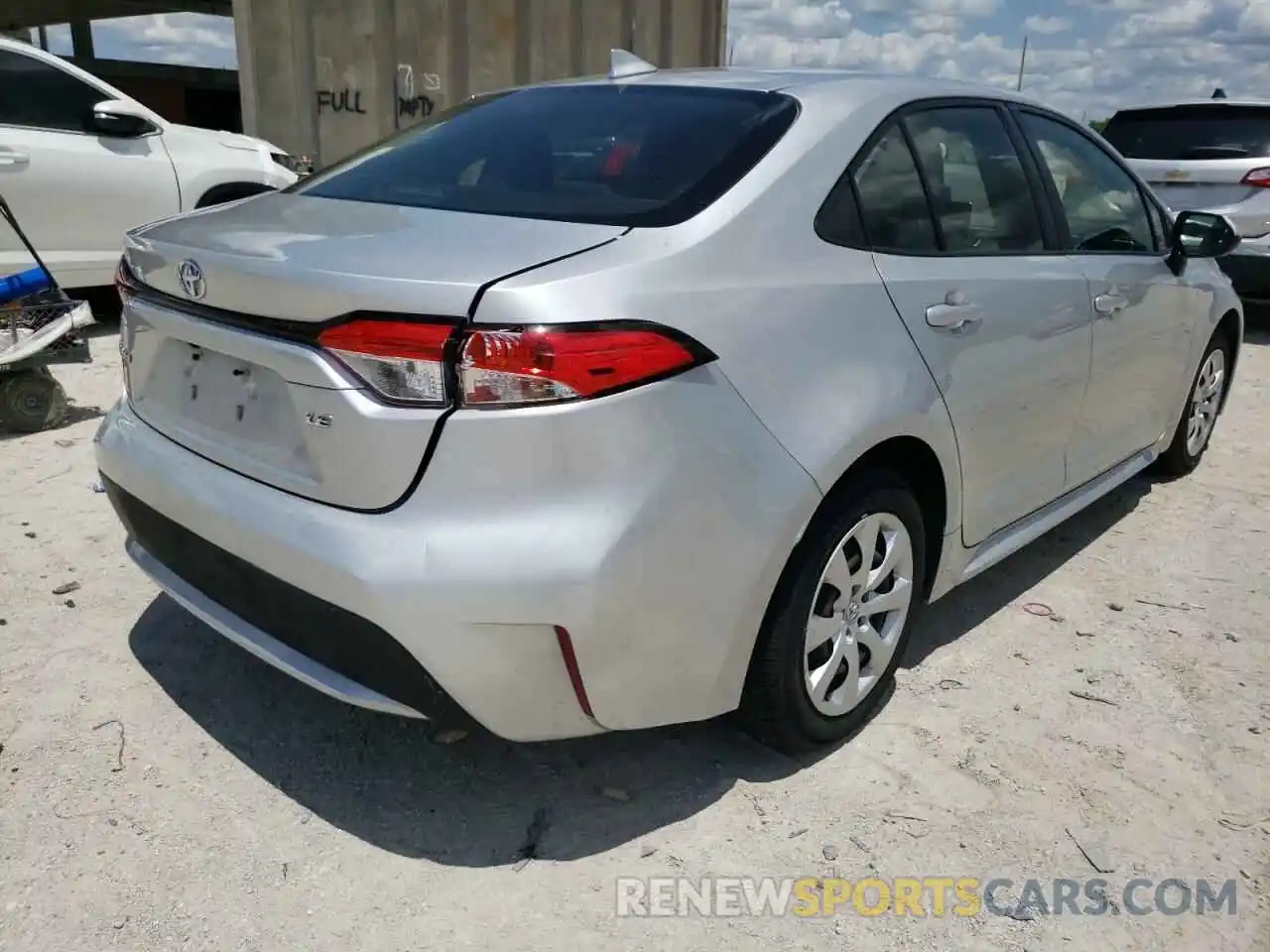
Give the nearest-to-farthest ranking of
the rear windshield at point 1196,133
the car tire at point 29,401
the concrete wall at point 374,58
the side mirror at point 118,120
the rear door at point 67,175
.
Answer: the car tire at point 29,401
the rear door at point 67,175
the side mirror at point 118,120
the rear windshield at point 1196,133
the concrete wall at point 374,58

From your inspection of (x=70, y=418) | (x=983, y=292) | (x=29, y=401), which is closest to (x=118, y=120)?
(x=70, y=418)

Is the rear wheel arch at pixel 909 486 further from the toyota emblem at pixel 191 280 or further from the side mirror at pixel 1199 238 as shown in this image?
the side mirror at pixel 1199 238

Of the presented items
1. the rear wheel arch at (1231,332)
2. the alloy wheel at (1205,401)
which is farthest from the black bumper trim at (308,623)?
the rear wheel arch at (1231,332)

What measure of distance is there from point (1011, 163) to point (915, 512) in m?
1.20

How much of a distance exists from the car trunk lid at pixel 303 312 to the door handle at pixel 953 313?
35.7 inches

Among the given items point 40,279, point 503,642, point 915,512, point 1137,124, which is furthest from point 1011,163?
point 1137,124

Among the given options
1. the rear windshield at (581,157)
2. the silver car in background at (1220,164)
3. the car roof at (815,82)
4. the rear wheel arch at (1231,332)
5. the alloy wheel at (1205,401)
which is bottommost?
the alloy wheel at (1205,401)

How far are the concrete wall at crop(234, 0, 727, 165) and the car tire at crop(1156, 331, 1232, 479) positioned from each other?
7523mm

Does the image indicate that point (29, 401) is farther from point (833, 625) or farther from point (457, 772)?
point (833, 625)

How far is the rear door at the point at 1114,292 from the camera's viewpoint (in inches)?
136

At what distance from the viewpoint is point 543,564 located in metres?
1.97

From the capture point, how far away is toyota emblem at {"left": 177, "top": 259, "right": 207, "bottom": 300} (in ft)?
7.58

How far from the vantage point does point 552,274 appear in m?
1.98

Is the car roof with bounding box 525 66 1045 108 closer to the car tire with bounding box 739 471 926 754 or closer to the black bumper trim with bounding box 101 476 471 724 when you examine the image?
the car tire with bounding box 739 471 926 754
